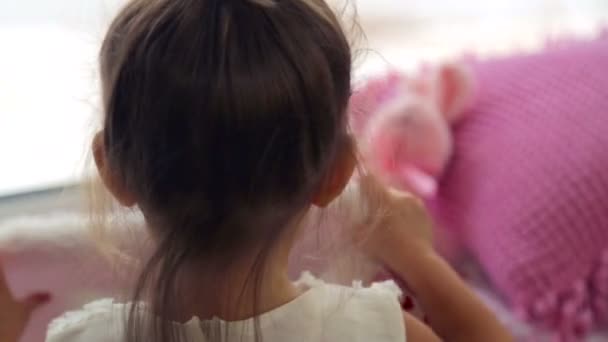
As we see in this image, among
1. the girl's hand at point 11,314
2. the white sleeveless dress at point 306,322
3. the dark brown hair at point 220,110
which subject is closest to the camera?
the dark brown hair at point 220,110

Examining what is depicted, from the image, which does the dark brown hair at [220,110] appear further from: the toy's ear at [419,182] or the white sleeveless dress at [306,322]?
the toy's ear at [419,182]

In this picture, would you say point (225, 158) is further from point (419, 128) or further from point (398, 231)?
point (419, 128)

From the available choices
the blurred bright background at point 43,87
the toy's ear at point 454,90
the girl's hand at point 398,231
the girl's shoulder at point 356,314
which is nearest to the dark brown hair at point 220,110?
the girl's shoulder at point 356,314

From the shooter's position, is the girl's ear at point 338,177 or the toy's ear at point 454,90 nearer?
the girl's ear at point 338,177

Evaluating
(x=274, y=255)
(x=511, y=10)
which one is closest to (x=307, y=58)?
(x=274, y=255)

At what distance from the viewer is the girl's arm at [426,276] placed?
2.72 feet

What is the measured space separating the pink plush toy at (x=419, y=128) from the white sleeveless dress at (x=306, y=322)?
0.32 meters

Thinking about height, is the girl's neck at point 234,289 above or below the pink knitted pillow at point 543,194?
above

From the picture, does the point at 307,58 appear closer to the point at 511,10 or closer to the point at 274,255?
the point at 274,255

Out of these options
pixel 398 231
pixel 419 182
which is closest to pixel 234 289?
pixel 398 231

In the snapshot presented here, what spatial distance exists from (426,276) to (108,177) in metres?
0.34

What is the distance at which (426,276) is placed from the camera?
841 millimetres

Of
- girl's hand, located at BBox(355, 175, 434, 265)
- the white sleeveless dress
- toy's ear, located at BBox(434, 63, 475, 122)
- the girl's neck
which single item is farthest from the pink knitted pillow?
the girl's neck

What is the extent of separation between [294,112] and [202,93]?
0.18 ft
